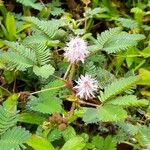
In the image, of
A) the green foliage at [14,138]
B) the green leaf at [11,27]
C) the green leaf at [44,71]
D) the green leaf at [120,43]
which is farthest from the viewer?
the green leaf at [11,27]

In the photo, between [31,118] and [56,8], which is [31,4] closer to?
[56,8]

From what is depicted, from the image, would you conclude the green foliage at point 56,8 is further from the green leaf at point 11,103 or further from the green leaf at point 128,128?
the green leaf at point 128,128

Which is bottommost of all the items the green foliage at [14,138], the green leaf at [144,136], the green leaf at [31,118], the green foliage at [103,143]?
the green foliage at [103,143]

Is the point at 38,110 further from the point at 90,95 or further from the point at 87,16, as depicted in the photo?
the point at 87,16

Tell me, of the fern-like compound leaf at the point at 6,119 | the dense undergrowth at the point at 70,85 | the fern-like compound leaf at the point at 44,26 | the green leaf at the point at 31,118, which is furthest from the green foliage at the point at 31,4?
the fern-like compound leaf at the point at 6,119

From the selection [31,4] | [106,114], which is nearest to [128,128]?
[106,114]

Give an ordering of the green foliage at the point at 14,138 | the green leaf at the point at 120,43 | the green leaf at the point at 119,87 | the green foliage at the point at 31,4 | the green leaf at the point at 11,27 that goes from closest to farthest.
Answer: the green foliage at the point at 14,138 < the green leaf at the point at 119,87 < the green leaf at the point at 120,43 < the green leaf at the point at 11,27 < the green foliage at the point at 31,4

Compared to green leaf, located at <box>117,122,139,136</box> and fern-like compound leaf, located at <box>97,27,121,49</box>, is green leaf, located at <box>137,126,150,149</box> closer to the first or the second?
green leaf, located at <box>117,122,139,136</box>
